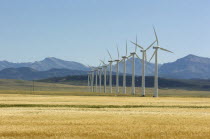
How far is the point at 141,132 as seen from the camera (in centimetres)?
3675

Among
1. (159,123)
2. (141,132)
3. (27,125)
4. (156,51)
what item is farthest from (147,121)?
(156,51)

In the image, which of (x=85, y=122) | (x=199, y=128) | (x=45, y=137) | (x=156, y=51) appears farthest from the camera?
(x=156, y=51)

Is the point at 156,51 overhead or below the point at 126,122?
overhead

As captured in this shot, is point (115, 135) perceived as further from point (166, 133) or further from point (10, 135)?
point (10, 135)

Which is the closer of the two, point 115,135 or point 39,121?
point 115,135

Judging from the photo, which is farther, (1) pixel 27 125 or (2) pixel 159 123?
(2) pixel 159 123

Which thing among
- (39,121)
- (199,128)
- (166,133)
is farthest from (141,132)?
(39,121)

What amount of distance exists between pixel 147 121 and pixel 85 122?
636cm

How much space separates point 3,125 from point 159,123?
14494 mm

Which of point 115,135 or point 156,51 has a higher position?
point 156,51

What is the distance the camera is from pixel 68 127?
3972 cm

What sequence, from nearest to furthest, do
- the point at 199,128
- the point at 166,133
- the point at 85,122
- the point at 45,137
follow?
the point at 45,137
the point at 166,133
the point at 199,128
the point at 85,122

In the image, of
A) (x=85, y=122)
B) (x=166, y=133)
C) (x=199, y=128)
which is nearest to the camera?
(x=166, y=133)

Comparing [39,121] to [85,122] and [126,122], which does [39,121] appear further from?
[126,122]
